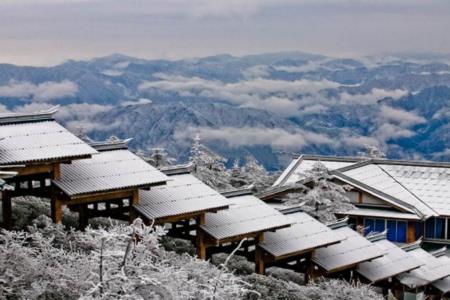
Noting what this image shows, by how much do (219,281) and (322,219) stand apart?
2578cm

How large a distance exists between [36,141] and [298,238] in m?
12.3

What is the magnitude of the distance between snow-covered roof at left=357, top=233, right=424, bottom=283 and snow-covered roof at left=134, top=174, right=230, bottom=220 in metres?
9.52

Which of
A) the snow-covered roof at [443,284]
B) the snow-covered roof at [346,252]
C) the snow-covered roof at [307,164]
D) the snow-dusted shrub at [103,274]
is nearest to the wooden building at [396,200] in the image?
the snow-covered roof at [307,164]

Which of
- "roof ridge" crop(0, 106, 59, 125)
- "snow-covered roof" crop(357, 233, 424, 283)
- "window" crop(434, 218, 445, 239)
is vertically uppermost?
"roof ridge" crop(0, 106, 59, 125)

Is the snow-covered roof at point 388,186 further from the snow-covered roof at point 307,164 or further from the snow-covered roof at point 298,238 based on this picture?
the snow-covered roof at point 298,238

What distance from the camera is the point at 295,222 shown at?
34219 mm

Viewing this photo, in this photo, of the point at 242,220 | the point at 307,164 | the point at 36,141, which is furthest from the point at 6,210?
the point at 307,164

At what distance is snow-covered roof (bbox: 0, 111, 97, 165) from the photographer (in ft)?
81.7

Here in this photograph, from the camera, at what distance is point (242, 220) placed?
30.9 m

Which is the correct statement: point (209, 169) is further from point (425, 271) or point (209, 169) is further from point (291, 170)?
point (425, 271)

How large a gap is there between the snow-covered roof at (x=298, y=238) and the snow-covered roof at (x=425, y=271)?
20.8ft

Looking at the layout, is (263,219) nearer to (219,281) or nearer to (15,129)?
(15,129)

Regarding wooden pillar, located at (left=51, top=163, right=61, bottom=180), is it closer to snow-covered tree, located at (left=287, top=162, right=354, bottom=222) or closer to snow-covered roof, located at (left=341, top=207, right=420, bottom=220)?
snow-covered tree, located at (left=287, top=162, right=354, bottom=222)

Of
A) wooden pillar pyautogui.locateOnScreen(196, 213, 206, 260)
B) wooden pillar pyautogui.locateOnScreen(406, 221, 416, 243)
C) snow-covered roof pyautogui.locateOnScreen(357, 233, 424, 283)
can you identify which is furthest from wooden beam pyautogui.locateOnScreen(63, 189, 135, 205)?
wooden pillar pyautogui.locateOnScreen(406, 221, 416, 243)
